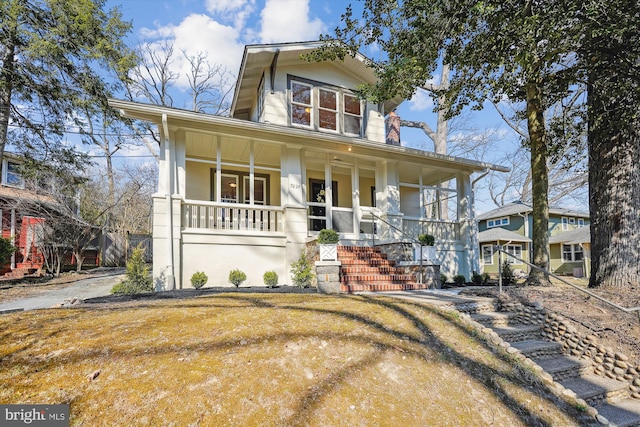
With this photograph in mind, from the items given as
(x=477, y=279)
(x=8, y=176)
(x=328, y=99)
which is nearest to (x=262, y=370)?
(x=477, y=279)

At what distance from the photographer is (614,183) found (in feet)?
21.4

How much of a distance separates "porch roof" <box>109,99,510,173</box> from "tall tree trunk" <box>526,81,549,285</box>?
9.62 feet

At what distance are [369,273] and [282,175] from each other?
351cm

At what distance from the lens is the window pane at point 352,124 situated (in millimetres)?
11125

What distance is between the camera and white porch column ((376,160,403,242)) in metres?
10.2

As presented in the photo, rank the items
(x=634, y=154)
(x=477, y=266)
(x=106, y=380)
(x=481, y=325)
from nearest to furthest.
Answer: (x=106, y=380) < (x=481, y=325) < (x=634, y=154) < (x=477, y=266)

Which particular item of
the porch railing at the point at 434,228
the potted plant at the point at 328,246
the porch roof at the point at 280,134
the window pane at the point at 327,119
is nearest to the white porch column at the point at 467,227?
the porch railing at the point at 434,228

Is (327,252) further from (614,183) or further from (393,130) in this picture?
(393,130)

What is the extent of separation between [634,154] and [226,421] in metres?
8.47

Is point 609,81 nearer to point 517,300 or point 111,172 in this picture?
point 517,300

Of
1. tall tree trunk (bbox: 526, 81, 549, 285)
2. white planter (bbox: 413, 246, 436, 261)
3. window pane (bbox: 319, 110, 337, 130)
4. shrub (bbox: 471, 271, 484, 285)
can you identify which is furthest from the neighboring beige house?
window pane (bbox: 319, 110, 337, 130)

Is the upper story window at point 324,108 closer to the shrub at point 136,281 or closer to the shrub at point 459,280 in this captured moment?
the shrub at point 459,280

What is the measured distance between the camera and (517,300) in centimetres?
553

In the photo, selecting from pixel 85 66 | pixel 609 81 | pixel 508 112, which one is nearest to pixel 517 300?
pixel 609 81
